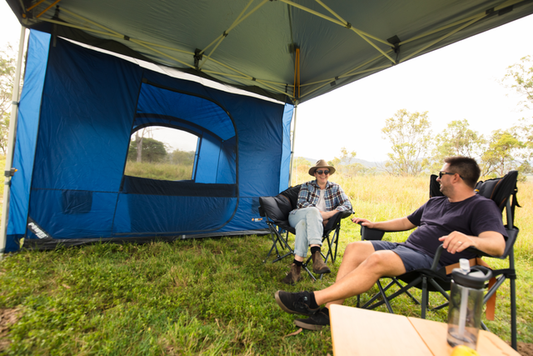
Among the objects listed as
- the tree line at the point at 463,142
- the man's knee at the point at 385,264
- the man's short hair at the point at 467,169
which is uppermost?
the tree line at the point at 463,142

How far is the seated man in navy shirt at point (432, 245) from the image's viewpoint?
50.5 inches

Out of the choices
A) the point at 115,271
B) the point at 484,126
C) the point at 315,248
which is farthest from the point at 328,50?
the point at 484,126

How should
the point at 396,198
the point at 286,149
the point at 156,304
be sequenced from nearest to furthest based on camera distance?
the point at 156,304 < the point at 286,149 < the point at 396,198

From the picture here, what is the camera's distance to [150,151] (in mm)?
2828

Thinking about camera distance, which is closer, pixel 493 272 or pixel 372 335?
pixel 372 335

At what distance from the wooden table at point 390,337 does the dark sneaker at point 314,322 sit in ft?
2.10

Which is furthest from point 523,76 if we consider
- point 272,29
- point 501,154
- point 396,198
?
point 272,29

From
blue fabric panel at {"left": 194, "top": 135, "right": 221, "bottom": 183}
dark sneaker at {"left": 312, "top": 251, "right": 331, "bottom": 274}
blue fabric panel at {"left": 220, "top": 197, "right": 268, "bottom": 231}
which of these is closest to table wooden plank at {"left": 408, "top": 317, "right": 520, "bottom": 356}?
dark sneaker at {"left": 312, "top": 251, "right": 331, "bottom": 274}

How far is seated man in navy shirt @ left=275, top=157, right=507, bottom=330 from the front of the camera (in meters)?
1.28

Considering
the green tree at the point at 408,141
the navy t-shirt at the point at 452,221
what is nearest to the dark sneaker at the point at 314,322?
the navy t-shirt at the point at 452,221

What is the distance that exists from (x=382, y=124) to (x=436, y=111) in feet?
8.96

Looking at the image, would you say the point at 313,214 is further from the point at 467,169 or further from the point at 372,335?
the point at 372,335

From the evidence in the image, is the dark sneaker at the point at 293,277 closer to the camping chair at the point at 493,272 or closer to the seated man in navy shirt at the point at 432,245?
the seated man in navy shirt at the point at 432,245

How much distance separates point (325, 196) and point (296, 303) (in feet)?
4.69
